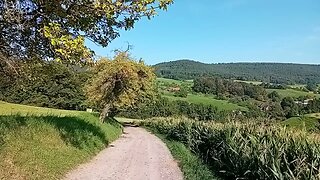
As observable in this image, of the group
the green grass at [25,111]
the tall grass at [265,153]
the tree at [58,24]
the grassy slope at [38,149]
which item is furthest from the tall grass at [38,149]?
the green grass at [25,111]

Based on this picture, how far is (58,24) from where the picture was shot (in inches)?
307

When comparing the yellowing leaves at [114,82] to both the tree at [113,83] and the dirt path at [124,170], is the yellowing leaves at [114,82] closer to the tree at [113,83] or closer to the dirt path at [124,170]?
the tree at [113,83]

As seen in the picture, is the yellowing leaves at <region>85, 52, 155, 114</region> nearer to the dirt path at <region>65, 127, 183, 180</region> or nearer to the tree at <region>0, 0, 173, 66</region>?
the dirt path at <region>65, 127, 183, 180</region>

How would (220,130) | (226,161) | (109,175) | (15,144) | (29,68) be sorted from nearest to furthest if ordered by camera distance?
(29,68)
(15,144)
(109,175)
(226,161)
(220,130)

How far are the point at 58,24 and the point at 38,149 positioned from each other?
701cm

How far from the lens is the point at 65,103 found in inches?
3853

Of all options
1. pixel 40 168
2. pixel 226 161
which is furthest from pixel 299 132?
pixel 40 168

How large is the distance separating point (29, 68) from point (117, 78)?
30.3 meters

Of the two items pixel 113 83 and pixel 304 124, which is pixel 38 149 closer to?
pixel 304 124

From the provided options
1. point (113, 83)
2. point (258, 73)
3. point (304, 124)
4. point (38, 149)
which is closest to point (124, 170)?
point (38, 149)

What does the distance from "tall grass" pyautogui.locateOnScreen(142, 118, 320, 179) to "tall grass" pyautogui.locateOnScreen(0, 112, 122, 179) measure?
547 centimetres

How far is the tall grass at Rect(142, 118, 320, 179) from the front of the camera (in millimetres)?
8688

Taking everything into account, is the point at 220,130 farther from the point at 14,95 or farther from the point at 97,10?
the point at 14,95

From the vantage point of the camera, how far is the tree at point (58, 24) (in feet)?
25.2
